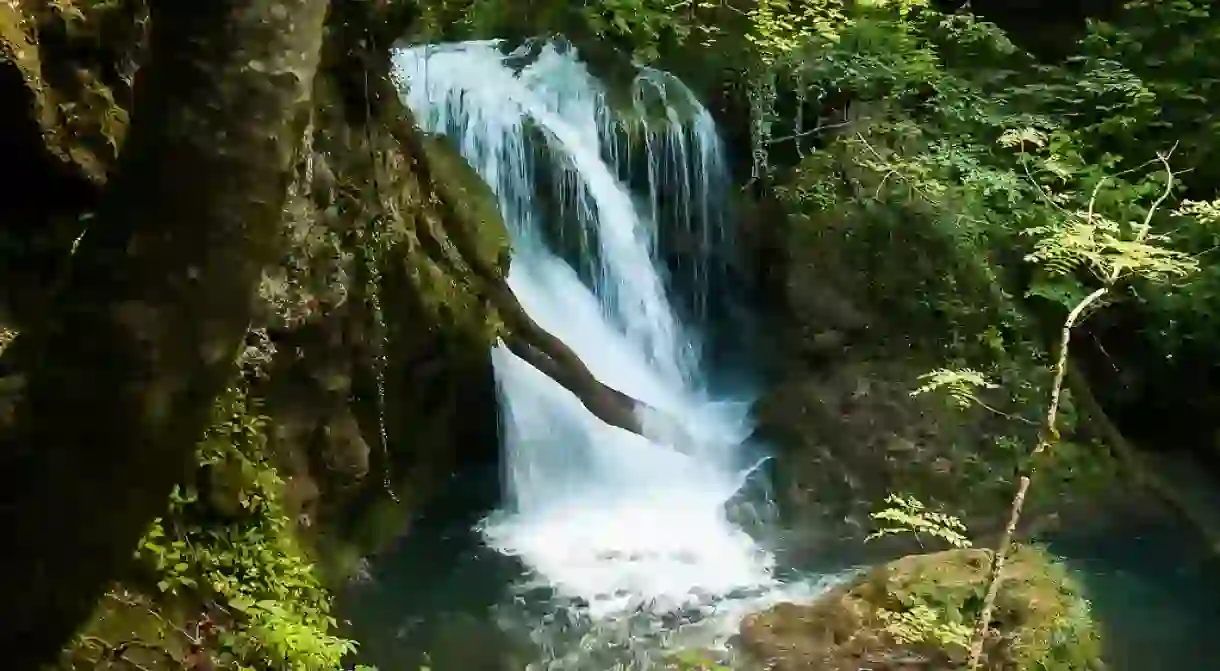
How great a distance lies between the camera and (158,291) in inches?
62.5

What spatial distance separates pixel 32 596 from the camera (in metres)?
1.74

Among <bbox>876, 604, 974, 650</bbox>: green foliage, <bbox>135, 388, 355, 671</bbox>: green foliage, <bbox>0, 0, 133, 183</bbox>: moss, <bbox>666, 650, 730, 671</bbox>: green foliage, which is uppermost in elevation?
<bbox>0, 0, 133, 183</bbox>: moss

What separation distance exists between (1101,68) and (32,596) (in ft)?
31.9

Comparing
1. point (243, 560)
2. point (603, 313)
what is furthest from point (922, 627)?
point (603, 313)

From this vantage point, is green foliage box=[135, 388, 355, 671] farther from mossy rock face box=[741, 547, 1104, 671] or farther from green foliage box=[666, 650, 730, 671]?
mossy rock face box=[741, 547, 1104, 671]

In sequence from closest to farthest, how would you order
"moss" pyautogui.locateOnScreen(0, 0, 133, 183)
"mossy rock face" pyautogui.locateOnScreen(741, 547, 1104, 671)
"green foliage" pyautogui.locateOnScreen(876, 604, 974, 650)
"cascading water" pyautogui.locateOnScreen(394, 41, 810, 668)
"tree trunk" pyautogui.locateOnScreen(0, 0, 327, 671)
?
1. "tree trunk" pyautogui.locateOnScreen(0, 0, 327, 671)
2. "moss" pyautogui.locateOnScreen(0, 0, 133, 183)
3. "green foliage" pyautogui.locateOnScreen(876, 604, 974, 650)
4. "mossy rock face" pyautogui.locateOnScreen(741, 547, 1104, 671)
5. "cascading water" pyautogui.locateOnScreen(394, 41, 810, 668)

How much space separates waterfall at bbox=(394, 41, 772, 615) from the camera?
767cm

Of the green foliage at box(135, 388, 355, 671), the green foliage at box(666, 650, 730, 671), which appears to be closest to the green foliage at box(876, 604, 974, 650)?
the green foliage at box(666, 650, 730, 671)

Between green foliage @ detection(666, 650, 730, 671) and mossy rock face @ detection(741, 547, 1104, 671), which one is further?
mossy rock face @ detection(741, 547, 1104, 671)

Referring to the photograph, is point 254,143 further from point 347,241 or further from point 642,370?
point 642,370

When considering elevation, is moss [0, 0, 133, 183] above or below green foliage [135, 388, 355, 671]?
above

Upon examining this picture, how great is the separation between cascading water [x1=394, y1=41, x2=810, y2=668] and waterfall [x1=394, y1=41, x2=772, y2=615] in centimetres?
2

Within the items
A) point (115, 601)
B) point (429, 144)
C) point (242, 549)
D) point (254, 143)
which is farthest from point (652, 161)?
point (254, 143)

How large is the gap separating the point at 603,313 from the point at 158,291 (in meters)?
7.76
